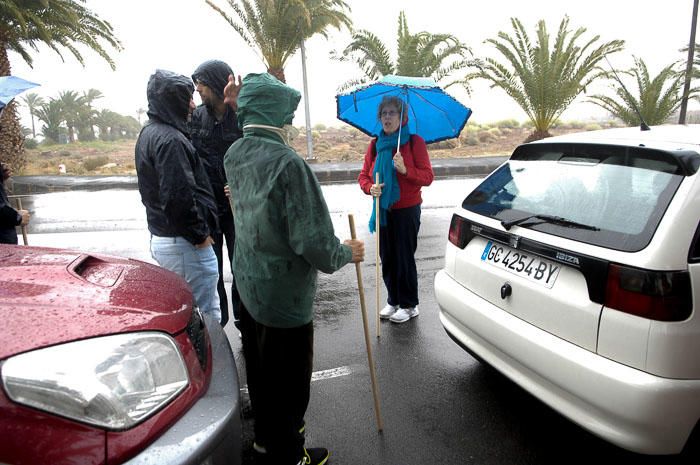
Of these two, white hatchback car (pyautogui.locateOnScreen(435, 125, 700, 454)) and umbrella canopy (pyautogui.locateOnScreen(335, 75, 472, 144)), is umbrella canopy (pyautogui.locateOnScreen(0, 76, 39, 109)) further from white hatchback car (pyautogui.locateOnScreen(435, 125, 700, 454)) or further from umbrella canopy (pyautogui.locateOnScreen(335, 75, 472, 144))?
white hatchback car (pyautogui.locateOnScreen(435, 125, 700, 454))

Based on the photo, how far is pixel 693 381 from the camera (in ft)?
6.12

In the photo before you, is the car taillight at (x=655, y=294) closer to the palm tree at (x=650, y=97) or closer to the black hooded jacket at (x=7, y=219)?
the black hooded jacket at (x=7, y=219)

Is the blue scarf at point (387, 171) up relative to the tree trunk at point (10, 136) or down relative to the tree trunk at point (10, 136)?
down

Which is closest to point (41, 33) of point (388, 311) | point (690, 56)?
point (388, 311)

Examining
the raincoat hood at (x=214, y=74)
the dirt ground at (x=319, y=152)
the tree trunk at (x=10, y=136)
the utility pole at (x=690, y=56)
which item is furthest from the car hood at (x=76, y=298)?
the dirt ground at (x=319, y=152)

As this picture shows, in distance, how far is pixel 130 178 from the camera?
14.5 m

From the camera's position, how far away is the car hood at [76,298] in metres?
1.43

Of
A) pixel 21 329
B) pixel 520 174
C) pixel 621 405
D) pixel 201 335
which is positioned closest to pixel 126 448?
pixel 21 329

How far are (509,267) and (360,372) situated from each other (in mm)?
1350

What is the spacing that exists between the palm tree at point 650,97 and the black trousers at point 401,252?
14678mm

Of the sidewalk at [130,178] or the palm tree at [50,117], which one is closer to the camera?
the sidewalk at [130,178]

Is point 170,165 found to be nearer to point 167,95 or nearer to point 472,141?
point 167,95

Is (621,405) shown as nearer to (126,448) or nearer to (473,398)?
(473,398)

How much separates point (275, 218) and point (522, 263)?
49.9 inches
